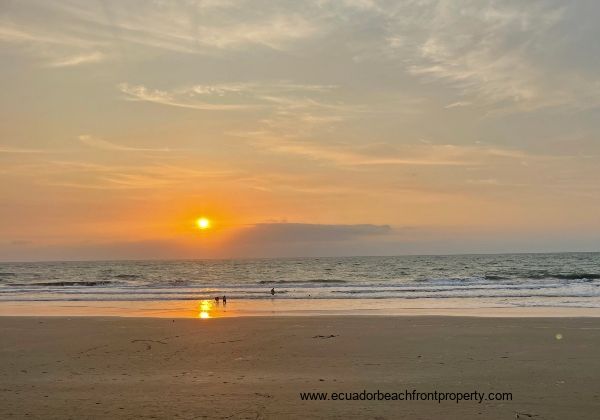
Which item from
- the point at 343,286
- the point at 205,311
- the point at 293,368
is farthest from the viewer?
the point at 343,286

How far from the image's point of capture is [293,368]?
386 inches

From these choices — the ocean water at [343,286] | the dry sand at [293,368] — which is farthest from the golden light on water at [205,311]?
the ocean water at [343,286]

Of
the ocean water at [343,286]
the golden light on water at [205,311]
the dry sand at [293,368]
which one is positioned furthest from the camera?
the ocean water at [343,286]

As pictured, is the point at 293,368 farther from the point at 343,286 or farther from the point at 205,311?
the point at 343,286

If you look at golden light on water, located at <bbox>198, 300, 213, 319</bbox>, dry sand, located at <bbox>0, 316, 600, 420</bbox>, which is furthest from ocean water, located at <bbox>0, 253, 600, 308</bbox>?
dry sand, located at <bbox>0, 316, 600, 420</bbox>

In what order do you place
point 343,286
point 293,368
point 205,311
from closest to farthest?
point 293,368 < point 205,311 < point 343,286

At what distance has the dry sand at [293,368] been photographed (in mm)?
7117

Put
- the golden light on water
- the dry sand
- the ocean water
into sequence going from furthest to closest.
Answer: the ocean water, the golden light on water, the dry sand

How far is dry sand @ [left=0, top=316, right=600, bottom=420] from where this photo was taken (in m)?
7.12

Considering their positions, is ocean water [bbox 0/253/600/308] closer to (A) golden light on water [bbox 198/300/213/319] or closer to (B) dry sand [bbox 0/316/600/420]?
(A) golden light on water [bbox 198/300/213/319]

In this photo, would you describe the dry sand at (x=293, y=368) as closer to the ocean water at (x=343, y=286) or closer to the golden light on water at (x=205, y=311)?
the golden light on water at (x=205, y=311)

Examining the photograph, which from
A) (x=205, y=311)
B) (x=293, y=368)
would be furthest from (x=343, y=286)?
(x=293, y=368)

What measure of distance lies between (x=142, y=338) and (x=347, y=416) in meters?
8.48

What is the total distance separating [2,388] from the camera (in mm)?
8523
